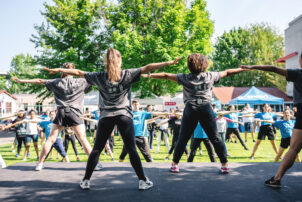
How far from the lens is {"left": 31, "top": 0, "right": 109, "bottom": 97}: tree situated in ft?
65.6

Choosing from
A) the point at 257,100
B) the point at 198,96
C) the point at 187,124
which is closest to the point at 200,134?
the point at 187,124

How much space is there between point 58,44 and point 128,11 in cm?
708

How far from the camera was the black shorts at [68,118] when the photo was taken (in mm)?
3889

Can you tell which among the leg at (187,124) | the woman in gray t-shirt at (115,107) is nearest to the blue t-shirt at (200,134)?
the leg at (187,124)

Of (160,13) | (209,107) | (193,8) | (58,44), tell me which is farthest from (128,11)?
(209,107)

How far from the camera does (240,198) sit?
2684mm

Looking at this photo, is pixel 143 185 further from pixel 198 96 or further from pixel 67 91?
pixel 67 91

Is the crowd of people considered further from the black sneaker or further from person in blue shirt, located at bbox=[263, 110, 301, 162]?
person in blue shirt, located at bbox=[263, 110, 301, 162]

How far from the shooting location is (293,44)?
83.9 ft

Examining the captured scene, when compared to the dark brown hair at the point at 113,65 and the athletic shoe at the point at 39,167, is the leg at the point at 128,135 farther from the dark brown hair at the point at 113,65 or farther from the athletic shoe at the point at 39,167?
the athletic shoe at the point at 39,167

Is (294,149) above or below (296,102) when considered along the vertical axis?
below

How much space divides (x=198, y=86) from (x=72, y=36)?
1963 cm

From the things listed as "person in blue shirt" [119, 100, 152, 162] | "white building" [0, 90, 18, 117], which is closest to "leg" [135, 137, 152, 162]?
"person in blue shirt" [119, 100, 152, 162]

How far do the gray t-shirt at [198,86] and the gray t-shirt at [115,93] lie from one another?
826 mm
